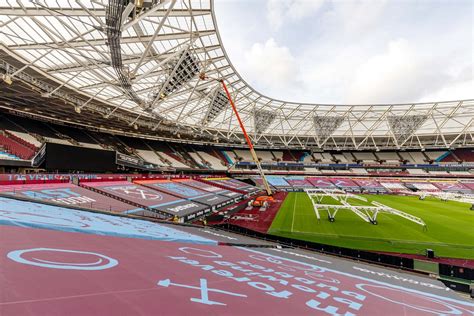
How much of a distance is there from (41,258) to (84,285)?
1.41 metres

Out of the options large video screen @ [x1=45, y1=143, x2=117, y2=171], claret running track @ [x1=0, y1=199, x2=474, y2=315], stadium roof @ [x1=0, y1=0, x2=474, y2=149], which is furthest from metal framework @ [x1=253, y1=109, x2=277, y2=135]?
claret running track @ [x1=0, y1=199, x2=474, y2=315]

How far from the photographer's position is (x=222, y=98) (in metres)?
38.4

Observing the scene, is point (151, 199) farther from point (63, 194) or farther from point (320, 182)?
point (320, 182)

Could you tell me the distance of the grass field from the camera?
1570 centimetres

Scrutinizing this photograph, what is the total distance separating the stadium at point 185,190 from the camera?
4.51 meters

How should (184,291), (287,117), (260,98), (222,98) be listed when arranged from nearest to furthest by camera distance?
(184,291), (222,98), (260,98), (287,117)

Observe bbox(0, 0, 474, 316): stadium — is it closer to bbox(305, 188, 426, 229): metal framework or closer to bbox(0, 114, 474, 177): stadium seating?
bbox(305, 188, 426, 229): metal framework

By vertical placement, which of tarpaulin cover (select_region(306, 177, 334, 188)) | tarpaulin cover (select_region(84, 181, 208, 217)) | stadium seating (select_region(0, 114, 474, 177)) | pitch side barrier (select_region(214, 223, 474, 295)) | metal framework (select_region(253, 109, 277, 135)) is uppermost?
metal framework (select_region(253, 109, 277, 135))

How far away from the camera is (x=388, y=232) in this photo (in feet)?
62.3

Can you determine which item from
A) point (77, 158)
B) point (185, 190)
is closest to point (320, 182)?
point (185, 190)

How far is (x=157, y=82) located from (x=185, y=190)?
47.7 ft

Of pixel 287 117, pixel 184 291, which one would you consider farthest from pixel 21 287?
pixel 287 117

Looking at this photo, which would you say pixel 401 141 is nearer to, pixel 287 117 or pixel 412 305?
pixel 287 117

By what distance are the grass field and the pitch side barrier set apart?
196 cm
